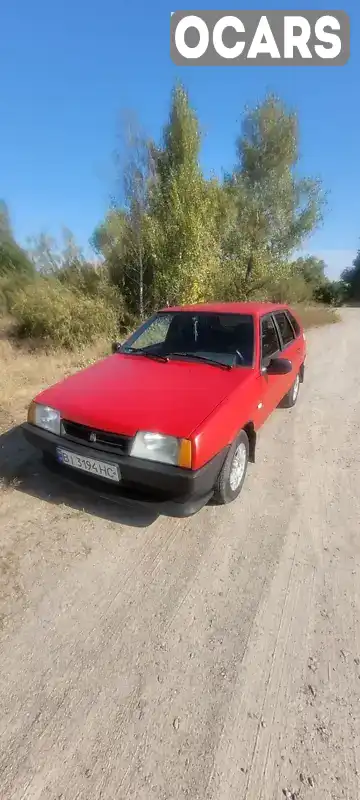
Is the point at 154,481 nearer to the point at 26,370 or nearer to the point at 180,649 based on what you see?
the point at 180,649

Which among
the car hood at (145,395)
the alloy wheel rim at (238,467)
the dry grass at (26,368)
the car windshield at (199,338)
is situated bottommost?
the dry grass at (26,368)

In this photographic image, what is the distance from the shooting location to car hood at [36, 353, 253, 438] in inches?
93.3

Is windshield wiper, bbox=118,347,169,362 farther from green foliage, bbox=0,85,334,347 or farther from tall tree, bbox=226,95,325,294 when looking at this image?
tall tree, bbox=226,95,325,294

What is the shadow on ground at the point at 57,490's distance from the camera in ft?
8.67

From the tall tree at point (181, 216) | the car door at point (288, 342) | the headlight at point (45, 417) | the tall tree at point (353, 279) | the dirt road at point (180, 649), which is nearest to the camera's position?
the dirt road at point (180, 649)

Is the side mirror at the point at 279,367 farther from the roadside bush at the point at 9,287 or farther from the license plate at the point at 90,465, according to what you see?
the roadside bush at the point at 9,287

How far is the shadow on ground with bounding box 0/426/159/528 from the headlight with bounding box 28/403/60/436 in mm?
363

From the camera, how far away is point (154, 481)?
7.35ft

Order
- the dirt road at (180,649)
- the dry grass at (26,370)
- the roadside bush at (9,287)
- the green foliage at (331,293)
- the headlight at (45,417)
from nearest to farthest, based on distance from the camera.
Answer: the dirt road at (180,649) < the headlight at (45,417) < the dry grass at (26,370) < the roadside bush at (9,287) < the green foliage at (331,293)

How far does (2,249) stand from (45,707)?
1350 centimetres

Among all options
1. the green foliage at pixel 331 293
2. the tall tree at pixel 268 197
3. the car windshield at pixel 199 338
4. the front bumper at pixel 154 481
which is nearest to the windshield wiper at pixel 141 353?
the car windshield at pixel 199 338

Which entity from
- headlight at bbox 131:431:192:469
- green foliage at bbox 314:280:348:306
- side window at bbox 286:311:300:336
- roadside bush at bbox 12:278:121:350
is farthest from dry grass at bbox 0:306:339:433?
green foliage at bbox 314:280:348:306

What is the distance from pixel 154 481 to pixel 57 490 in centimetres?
112

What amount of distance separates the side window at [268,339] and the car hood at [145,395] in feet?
1.60
